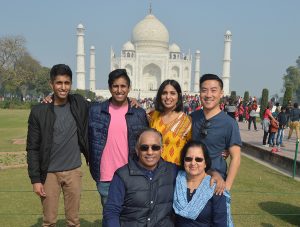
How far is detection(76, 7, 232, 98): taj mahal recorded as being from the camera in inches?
2055

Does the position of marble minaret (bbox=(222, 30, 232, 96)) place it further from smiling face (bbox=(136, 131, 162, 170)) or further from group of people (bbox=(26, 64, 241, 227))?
smiling face (bbox=(136, 131, 162, 170))

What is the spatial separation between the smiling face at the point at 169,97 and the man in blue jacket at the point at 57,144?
2.37 feet

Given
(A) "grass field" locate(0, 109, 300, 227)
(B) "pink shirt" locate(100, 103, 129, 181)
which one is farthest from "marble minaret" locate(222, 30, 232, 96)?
(B) "pink shirt" locate(100, 103, 129, 181)

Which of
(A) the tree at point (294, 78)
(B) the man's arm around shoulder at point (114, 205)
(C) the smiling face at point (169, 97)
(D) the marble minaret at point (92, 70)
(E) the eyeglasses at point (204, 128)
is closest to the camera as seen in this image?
(B) the man's arm around shoulder at point (114, 205)

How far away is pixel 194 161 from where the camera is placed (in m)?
2.39

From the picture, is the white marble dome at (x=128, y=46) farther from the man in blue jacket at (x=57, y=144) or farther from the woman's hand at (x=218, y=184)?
the woman's hand at (x=218, y=184)

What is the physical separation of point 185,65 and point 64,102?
177 ft

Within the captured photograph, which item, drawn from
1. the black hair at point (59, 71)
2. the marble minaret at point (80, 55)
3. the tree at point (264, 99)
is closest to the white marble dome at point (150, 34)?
the marble minaret at point (80, 55)

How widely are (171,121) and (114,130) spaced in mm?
486

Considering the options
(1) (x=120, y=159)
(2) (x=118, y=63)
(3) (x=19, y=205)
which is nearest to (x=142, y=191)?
(1) (x=120, y=159)

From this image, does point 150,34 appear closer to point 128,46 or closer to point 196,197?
point 128,46

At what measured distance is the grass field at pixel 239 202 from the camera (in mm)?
4477

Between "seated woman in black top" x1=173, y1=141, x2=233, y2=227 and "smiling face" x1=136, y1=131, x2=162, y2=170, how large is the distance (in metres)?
0.20

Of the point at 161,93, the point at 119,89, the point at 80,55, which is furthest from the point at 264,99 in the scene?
the point at 80,55
